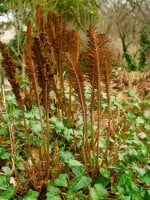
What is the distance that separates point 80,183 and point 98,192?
111 millimetres

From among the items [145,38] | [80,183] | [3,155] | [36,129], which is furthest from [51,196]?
[145,38]

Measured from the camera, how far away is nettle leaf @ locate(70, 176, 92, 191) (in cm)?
205

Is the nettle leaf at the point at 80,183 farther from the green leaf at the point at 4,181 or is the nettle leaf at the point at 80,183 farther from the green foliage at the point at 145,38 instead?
the green foliage at the point at 145,38

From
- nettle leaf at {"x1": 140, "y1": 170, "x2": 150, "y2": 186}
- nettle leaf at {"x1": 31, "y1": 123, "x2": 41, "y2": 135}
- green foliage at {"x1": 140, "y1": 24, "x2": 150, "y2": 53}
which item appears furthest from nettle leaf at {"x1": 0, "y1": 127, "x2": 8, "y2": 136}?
green foliage at {"x1": 140, "y1": 24, "x2": 150, "y2": 53}

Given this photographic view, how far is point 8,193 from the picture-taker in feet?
6.43

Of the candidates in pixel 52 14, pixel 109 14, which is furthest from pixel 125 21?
pixel 52 14

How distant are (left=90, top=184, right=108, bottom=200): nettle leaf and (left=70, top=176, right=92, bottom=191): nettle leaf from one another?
0.15 feet

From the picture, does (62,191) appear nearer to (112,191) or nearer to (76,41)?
(112,191)

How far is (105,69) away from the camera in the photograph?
2018 millimetres

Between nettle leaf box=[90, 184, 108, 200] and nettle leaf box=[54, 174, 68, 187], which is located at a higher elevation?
nettle leaf box=[54, 174, 68, 187]

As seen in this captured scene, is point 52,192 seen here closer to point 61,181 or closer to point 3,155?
point 61,181

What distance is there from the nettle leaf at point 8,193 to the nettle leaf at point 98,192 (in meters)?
0.42

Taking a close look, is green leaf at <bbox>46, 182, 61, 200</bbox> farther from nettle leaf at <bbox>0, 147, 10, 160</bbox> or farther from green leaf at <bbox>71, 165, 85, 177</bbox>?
nettle leaf at <bbox>0, 147, 10, 160</bbox>

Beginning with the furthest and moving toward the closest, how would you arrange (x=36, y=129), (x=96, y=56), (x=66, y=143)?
(x=66, y=143) → (x=36, y=129) → (x=96, y=56)
